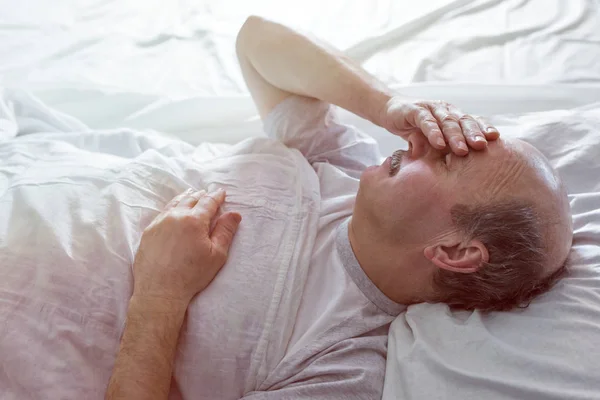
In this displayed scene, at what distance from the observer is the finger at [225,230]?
999 mm

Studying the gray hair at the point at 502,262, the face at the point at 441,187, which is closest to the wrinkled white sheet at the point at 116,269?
the face at the point at 441,187

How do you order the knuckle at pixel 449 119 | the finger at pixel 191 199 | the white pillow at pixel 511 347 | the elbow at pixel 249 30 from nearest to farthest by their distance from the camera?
the white pillow at pixel 511 347
the knuckle at pixel 449 119
the finger at pixel 191 199
the elbow at pixel 249 30

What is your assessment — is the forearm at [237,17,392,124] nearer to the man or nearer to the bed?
the man

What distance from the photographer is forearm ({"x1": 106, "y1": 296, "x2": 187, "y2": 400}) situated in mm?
875

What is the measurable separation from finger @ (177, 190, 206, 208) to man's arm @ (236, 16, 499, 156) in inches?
12.3

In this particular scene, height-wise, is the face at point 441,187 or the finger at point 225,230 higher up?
the face at point 441,187

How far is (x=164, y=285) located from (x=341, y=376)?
311mm

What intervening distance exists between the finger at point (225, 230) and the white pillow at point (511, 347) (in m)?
0.31

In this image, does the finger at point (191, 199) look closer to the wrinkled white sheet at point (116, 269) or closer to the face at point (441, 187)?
the wrinkled white sheet at point (116, 269)

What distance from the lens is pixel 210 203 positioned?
1.05m

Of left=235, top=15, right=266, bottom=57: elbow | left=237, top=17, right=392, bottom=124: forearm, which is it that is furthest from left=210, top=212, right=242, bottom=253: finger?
left=235, top=15, right=266, bottom=57: elbow

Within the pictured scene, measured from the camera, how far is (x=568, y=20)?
5.42 ft

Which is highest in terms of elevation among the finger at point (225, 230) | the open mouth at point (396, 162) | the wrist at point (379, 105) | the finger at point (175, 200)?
the wrist at point (379, 105)

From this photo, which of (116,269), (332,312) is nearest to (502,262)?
(332,312)
